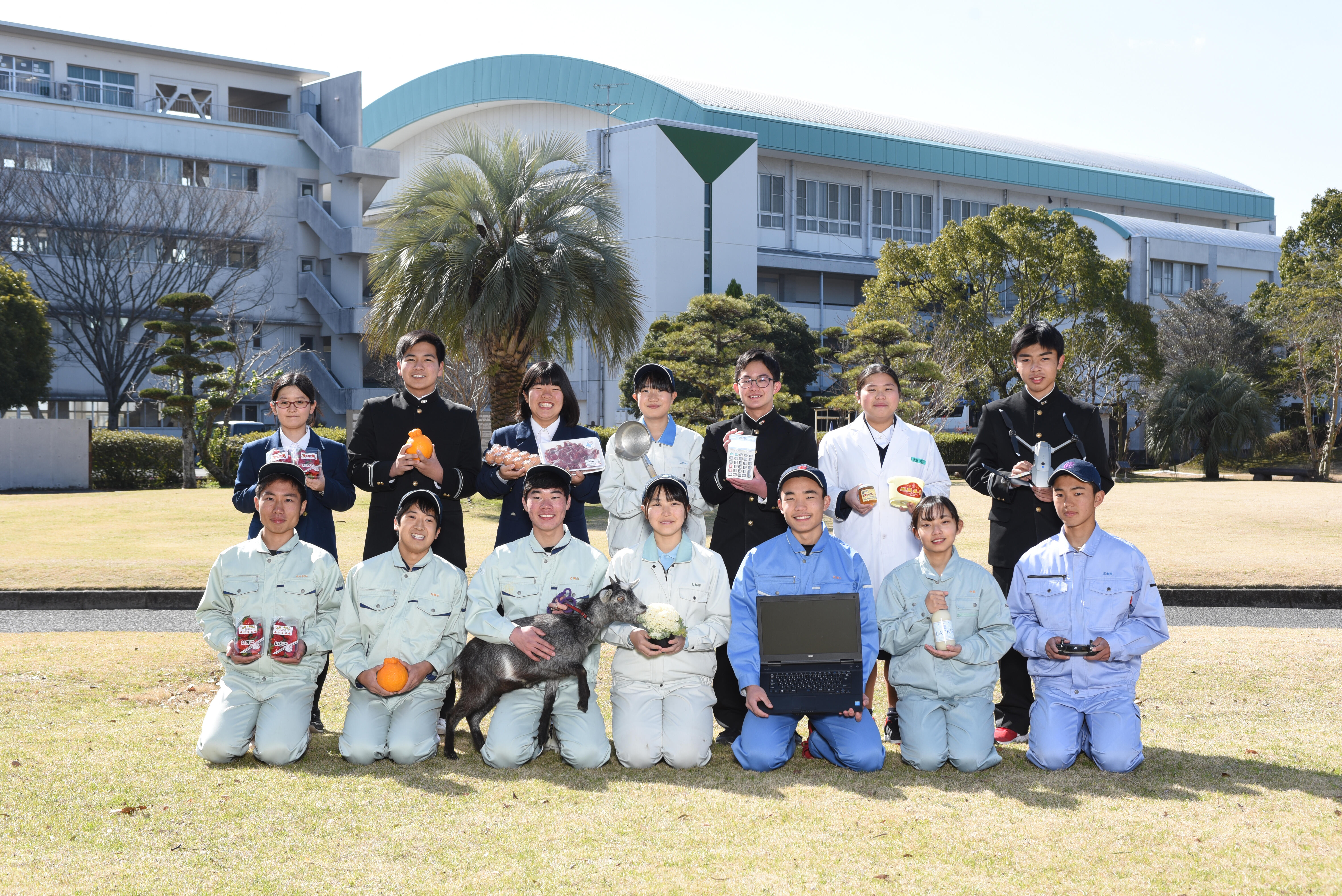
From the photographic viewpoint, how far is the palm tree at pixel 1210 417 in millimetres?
38406

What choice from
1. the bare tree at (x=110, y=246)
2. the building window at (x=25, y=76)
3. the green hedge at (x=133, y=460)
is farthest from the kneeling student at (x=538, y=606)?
the building window at (x=25, y=76)

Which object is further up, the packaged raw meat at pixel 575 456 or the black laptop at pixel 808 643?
the packaged raw meat at pixel 575 456

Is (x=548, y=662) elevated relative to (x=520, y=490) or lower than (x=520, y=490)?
lower

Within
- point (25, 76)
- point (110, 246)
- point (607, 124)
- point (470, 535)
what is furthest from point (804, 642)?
point (25, 76)

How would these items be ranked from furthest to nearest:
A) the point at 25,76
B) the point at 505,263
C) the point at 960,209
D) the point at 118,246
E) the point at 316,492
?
1. the point at 960,209
2. the point at 25,76
3. the point at 118,246
4. the point at 505,263
5. the point at 316,492

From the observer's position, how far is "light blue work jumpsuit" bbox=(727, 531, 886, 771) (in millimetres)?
5160

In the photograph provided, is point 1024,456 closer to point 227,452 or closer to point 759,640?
point 759,640

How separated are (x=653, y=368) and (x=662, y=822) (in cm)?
251

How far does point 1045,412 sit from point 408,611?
3673 millimetres

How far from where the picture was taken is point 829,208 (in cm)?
5081

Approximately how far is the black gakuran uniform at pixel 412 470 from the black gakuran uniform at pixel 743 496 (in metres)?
1.35

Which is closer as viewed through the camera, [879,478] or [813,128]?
[879,478]

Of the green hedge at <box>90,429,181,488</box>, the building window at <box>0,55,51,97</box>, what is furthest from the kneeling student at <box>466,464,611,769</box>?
the building window at <box>0,55,51,97</box>

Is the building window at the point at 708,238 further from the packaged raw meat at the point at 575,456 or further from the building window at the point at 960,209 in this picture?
the packaged raw meat at the point at 575,456
